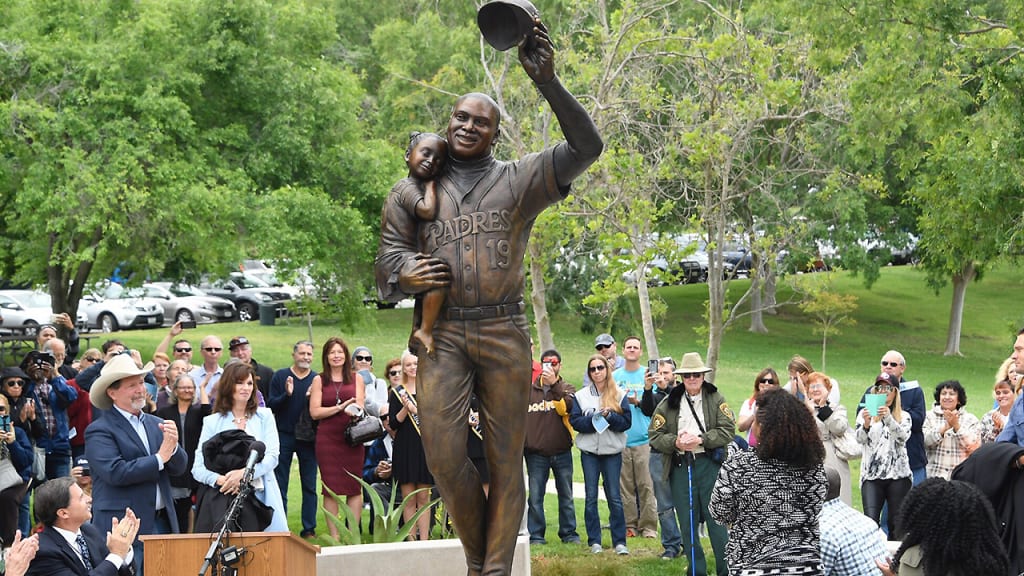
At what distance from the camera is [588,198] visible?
730 inches

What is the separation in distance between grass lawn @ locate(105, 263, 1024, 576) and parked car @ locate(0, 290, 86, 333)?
2.02 metres

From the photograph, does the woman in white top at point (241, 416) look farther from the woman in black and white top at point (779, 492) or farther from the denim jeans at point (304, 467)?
the woman in black and white top at point (779, 492)

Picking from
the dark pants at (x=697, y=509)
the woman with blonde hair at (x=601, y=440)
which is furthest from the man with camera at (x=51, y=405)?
the dark pants at (x=697, y=509)

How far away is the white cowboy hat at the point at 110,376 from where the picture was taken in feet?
27.7

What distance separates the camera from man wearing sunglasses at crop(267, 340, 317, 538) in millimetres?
12195

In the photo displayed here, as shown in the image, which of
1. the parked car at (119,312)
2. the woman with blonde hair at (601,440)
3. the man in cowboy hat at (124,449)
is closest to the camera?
the man in cowboy hat at (124,449)

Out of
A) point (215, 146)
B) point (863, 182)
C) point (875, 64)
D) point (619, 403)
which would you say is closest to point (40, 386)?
point (619, 403)

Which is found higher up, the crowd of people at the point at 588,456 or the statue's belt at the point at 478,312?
the statue's belt at the point at 478,312

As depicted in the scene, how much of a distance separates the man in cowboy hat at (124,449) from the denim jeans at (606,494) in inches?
167

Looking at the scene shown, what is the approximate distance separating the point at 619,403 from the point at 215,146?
45.4 feet

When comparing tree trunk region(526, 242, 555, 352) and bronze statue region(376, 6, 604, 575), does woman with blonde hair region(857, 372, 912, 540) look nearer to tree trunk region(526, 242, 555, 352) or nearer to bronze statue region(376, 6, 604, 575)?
bronze statue region(376, 6, 604, 575)

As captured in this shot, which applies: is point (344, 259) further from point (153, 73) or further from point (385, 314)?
point (385, 314)

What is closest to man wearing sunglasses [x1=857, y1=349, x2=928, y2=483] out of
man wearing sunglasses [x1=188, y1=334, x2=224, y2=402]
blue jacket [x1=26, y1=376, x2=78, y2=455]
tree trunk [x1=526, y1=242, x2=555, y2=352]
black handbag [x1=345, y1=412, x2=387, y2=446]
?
black handbag [x1=345, y1=412, x2=387, y2=446]

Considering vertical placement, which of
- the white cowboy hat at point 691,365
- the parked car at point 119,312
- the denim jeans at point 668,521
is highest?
the parked car at point 119,312
